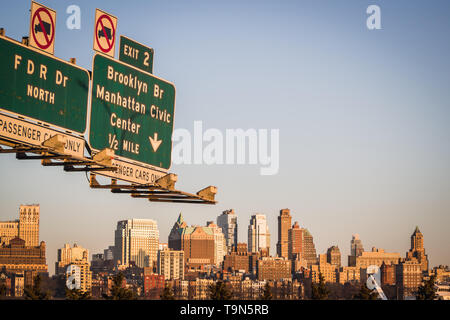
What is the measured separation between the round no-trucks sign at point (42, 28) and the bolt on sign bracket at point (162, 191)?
14.0 feet

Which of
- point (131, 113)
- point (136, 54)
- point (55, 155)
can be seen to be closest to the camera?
point (55, 155)

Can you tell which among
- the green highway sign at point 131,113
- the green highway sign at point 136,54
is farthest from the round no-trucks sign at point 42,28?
the green highway sign at point 136,54

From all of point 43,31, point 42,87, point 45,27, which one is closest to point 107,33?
point 45,27

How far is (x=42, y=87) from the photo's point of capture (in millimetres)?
27516

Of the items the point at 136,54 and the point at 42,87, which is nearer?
the point at 42,87

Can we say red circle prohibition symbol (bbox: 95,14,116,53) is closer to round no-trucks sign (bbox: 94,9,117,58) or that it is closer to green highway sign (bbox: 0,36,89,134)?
round no-trucks sign (bbox: 94,9,117,58)

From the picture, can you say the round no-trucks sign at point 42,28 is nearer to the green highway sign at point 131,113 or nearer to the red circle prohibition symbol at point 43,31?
the red circle prohibition symbol at point 43,31

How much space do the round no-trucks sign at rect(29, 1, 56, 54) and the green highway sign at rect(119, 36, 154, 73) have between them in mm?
3612

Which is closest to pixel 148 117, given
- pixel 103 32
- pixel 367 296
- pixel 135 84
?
pixel 135 84

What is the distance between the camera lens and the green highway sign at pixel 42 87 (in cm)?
2616

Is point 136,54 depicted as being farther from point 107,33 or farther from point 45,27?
point 45,27

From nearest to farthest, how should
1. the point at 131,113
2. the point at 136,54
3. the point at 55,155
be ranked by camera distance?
the point at 55,155 < the point at 131,113 < the point at 136,54

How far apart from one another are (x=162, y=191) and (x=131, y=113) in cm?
277
